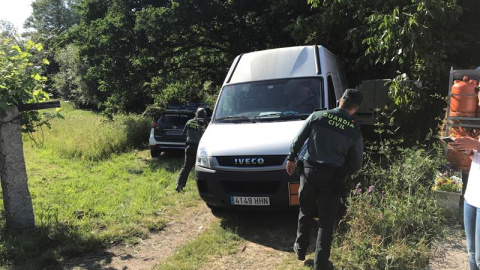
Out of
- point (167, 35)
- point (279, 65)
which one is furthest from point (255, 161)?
point (167, 35)

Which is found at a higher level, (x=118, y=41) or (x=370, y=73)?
(x=118, y=41)

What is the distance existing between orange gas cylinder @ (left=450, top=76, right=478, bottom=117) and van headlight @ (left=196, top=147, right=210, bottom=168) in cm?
368

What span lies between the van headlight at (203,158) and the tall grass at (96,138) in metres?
6.59

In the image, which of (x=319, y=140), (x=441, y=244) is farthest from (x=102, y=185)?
(x=441, y=244)

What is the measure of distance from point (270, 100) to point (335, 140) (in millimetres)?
2273

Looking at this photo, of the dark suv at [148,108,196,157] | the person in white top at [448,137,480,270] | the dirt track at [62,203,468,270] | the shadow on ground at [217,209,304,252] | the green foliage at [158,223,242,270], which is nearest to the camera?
the person in white top at [448,137,480,270]

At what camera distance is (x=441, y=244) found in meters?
3.56

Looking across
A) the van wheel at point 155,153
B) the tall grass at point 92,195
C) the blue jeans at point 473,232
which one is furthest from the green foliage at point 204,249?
the van wheel at point 155,153

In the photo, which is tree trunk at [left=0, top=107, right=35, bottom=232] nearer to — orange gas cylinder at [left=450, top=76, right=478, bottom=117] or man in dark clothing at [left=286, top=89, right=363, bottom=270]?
man in dark clothing at [left=286, top=89, right=363, bottom=270]

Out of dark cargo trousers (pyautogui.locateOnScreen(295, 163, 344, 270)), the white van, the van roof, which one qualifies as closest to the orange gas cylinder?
the white van

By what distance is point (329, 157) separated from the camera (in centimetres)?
348

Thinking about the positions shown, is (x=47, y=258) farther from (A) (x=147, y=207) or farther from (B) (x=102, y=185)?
(B) (x=102, y=185)

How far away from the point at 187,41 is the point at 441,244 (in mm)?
11458

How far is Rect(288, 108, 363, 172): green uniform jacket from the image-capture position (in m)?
3.47
